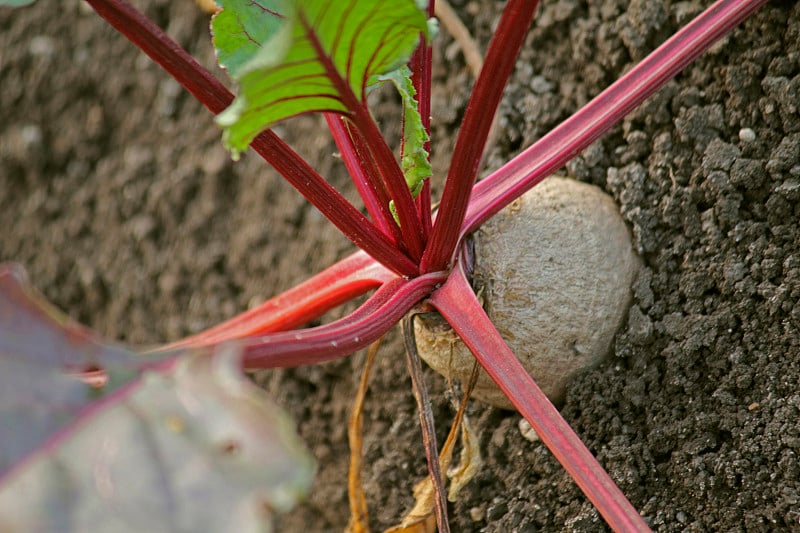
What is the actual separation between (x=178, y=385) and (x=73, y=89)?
144cm

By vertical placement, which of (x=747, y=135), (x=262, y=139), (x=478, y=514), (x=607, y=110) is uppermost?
(x=262, y=139)

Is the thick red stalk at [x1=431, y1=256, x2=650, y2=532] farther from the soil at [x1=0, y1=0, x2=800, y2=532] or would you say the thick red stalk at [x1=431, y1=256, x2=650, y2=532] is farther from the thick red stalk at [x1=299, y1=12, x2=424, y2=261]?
the soil at [x1=0, y1=0, x2=800, y2=532]

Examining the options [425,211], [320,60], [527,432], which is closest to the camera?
[320,60]

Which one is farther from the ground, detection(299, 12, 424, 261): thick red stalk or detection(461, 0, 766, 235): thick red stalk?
detection(299, 12, 424, 261): thick red stalk

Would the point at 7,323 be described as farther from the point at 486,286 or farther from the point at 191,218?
the point at 191,218

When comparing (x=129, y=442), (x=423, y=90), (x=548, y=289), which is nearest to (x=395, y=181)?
(x=423, y=90)

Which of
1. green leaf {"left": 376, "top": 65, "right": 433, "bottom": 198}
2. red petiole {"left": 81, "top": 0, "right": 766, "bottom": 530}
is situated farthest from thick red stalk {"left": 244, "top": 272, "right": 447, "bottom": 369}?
green leaf {"left": 376, "top": 65, "right": 433, "bottom": 198}

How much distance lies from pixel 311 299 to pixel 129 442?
1.50ft

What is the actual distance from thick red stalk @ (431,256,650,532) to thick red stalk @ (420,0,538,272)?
6 centimetres

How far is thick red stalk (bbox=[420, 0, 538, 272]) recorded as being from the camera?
2.46 ft

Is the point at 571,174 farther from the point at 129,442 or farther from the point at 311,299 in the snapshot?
the point at 129,442

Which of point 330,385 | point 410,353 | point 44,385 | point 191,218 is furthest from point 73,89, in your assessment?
point 44,385

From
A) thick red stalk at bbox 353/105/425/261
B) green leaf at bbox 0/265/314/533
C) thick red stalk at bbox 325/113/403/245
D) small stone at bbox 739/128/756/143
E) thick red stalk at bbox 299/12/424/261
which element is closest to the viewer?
green leaf at bbox 0/265/314/533

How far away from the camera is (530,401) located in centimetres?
85
